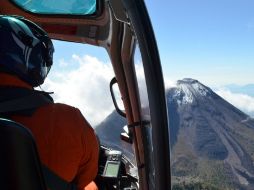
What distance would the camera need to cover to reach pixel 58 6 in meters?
3.57

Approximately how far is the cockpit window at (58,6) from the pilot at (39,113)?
5.63 ft

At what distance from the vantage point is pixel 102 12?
3148 millimetres

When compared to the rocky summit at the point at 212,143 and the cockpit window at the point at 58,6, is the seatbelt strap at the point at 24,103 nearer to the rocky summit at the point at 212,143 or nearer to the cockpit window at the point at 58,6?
the cockpit window at the point at 58,6

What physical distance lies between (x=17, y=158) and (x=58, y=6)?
253 cm

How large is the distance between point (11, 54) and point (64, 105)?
0.97 feet

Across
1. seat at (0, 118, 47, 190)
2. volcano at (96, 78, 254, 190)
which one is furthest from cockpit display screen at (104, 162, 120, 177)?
volcano at (96, 78, 254, 190)

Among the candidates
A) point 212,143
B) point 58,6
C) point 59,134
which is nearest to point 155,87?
point 59,134

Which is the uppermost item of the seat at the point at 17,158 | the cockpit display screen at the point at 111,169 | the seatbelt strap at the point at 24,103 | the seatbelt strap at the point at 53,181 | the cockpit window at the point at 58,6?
the cockpit window at the point at 58,6

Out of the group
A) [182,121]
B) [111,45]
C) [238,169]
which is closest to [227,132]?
[182,121]

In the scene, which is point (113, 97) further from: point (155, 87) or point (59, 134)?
point (59, 134)

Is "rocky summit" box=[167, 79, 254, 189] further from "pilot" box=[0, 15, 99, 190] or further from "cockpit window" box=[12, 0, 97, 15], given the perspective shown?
"pilot" box=[0, 15, 99, 190]

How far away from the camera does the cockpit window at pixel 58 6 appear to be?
11.1 feet

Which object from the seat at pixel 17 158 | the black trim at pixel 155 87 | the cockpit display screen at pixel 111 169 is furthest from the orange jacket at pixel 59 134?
the cockpit display screen at pixel 111 169

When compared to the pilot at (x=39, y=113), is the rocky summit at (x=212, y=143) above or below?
below
